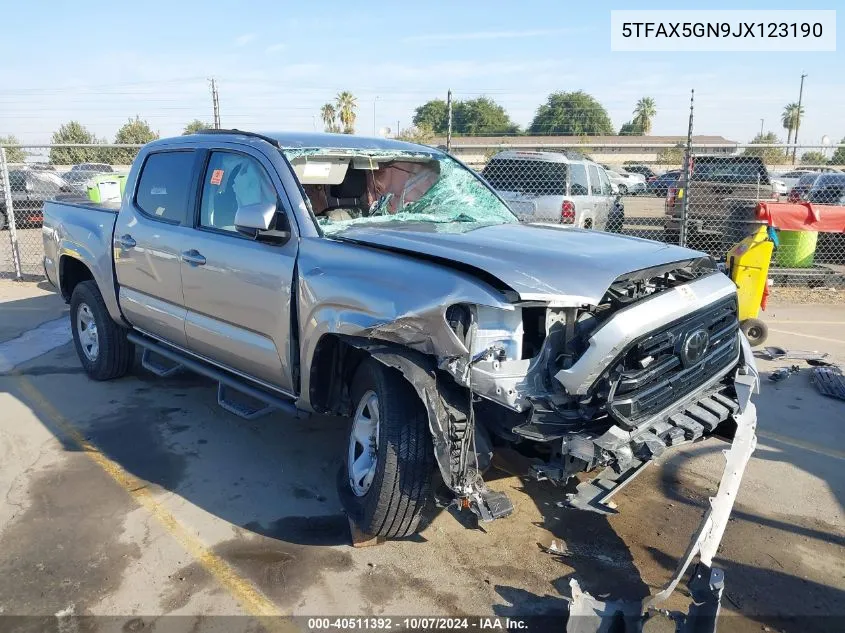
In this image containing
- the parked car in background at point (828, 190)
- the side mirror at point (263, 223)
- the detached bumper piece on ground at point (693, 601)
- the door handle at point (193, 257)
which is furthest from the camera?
the parked car in background at point (828, 190)

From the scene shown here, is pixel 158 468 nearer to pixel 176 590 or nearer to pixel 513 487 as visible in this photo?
pixel 176 590

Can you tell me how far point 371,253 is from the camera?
3.39 metres

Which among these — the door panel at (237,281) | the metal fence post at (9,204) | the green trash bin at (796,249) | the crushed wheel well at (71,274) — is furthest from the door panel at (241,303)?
the green trash bin at (796,249)

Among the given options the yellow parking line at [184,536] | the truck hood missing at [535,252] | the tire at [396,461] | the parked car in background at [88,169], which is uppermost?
the parked car in background at [88,169]

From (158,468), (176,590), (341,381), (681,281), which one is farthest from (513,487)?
(158,468)

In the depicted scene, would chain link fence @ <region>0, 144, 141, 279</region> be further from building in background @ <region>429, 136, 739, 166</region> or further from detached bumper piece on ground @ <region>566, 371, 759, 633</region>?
detached bumper piece on ground @ <region>566, 371, 759, 633</region>

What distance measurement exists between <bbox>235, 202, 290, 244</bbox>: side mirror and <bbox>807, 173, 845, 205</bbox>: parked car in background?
13.6 m

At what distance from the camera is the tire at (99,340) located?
226 inches

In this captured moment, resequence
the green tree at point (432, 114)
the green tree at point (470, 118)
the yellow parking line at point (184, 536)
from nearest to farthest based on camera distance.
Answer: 1. the yellow parking line at point (184, 536)
2. the green tree at point (470, 118)
3. the green tree at point (432, 114)

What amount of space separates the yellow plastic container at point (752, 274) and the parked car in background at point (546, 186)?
4.17m

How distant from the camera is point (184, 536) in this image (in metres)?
3.59

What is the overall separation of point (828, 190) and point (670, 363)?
44.2 feet

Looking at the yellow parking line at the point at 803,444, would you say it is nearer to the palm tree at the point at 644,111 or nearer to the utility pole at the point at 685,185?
the utility pole at the point at 685,185

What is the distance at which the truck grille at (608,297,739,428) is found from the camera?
2902 millimetres
